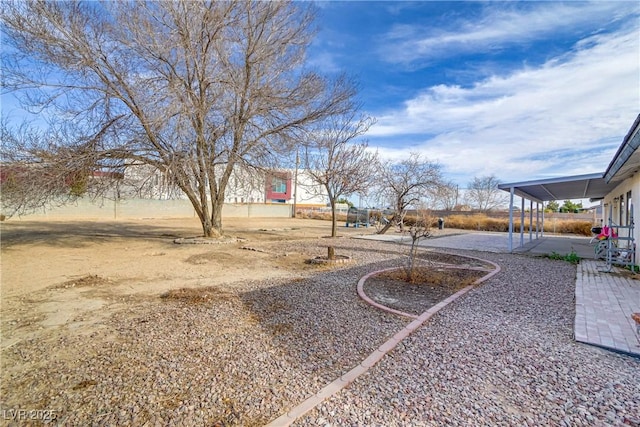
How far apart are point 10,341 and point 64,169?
6.67 m

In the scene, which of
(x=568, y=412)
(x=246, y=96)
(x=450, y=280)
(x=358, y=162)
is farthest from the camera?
(x=358, y=162)

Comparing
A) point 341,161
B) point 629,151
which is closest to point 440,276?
point 629,151

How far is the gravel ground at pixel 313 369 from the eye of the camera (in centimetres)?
204

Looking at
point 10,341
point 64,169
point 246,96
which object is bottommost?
point 10,341

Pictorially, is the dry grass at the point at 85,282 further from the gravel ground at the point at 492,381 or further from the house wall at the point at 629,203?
the house wall at the point at 629,203

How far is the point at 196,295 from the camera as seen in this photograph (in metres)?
4.70

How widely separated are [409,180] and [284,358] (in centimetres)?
1460

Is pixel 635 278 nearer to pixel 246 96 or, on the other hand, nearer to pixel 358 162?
pixel 358 162

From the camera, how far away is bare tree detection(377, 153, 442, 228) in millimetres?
15992

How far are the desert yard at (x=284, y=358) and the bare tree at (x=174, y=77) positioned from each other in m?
4.71

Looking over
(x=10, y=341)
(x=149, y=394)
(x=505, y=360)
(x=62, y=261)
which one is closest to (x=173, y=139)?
(x=62, y=261)

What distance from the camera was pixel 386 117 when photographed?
14.7m

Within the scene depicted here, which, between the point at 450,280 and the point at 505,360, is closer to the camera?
the point at 505,360

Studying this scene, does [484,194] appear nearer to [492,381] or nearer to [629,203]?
[629,203]
